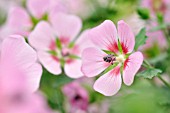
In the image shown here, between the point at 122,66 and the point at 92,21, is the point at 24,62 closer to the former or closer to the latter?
the point at 122,66

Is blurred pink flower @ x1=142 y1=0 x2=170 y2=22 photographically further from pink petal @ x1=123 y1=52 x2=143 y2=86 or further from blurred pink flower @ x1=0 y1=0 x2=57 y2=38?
pink petal @ x1=123 y1=52 x2=143 y2=86

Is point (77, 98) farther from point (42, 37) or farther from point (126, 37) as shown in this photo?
point (126, 37)

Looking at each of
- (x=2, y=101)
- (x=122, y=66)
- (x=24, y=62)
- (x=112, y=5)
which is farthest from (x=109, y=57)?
(x=112, y=5)

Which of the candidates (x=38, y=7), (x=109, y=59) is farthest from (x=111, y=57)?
(x=38, y=7)

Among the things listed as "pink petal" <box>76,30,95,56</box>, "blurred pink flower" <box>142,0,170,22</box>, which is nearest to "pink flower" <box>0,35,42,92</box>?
"pink petal" <box>76,30,95,56</box>

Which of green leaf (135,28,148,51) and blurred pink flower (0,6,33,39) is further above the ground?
green leaf (135,28,148,51)

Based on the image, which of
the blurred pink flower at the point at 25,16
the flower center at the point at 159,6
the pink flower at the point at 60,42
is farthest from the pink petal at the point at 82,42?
the flower center at the point at 159,6
